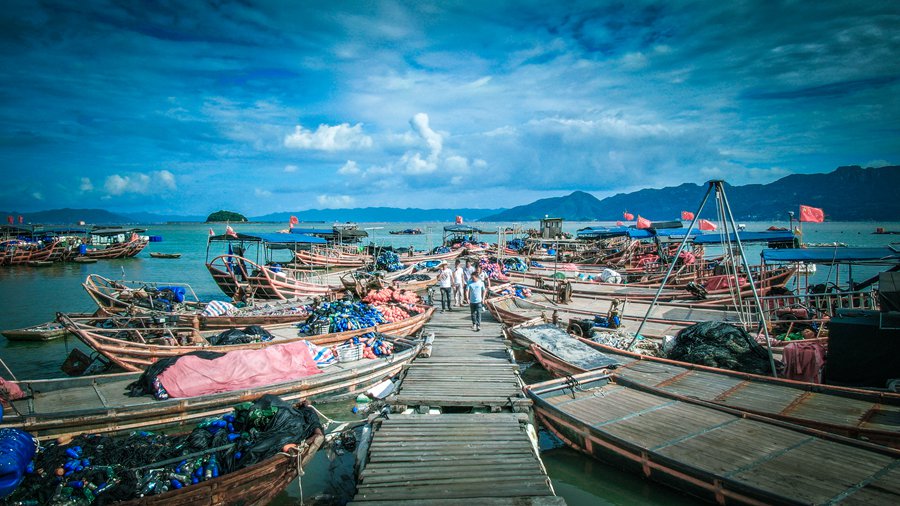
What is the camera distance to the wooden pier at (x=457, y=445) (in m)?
5.16

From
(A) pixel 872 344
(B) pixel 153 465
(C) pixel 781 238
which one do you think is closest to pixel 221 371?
(B) pixel 153 465

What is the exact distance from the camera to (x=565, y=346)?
11.3 metres

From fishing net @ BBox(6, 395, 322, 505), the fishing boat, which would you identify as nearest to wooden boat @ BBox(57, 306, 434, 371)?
fishing net @ BBox(6, 395, 322, 505)

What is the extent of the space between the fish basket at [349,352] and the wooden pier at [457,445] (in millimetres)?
2553

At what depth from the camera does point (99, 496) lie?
19.2 ft

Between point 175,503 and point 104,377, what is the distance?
5.99 m

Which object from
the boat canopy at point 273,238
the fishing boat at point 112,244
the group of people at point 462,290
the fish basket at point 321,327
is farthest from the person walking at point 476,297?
the fishing boat at point 112,244

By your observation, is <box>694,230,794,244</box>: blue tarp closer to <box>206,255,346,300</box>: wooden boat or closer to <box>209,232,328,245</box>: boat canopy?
<box>206,255,346,300</box>: wooden boat

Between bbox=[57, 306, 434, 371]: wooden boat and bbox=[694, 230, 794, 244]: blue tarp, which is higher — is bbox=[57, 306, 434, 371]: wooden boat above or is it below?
below

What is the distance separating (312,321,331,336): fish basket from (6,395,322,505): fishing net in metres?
5.72

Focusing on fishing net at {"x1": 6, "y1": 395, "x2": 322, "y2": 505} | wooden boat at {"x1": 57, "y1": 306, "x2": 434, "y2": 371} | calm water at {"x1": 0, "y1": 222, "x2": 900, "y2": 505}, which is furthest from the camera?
wooden boat at {"x1": 57, "y1": 306, "x2": 434, "y2": 371}

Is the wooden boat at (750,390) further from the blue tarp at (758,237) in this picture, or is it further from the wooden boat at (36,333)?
the wooden boat at (36,333)

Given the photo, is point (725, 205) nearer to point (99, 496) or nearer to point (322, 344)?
point (322, 344)

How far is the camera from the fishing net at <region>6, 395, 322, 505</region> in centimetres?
587
